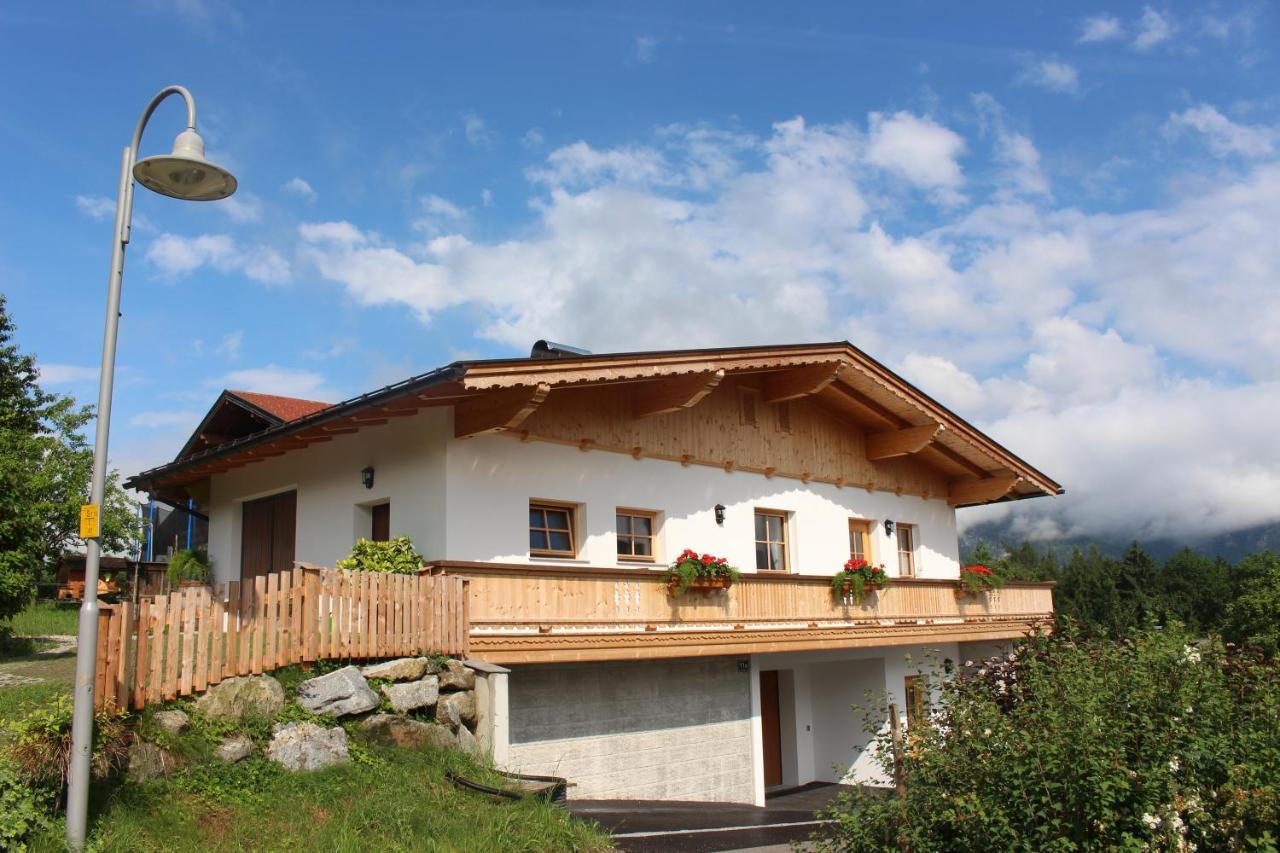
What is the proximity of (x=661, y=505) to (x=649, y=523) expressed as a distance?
0.36 meters

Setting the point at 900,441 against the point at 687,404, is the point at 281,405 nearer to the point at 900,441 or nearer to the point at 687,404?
the point at 687,404

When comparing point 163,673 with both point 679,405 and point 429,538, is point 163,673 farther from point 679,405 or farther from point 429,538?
point 679,405

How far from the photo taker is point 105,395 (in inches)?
305

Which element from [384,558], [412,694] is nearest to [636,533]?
[384,558]

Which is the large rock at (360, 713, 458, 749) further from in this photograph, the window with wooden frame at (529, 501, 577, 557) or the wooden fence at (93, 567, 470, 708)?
the window with wooden frame at (529, 501, 577, 557)

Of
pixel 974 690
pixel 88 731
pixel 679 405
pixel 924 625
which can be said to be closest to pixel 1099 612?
pixel 924 625

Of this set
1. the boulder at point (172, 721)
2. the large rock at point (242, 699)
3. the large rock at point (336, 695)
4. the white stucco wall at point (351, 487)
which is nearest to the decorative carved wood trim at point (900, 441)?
the white stucco wall at point (351, 487)

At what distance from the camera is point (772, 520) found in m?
19.4

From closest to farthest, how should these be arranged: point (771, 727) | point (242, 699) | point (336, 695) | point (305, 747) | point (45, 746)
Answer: point (45, 746)
point (305, 747)
point (242, 699)
point (336, 695)
point (771, 727)

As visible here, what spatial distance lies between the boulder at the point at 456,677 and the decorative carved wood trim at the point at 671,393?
5.77 metres

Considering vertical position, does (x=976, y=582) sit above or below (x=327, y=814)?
above

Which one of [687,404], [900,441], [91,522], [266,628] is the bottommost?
[266,628]

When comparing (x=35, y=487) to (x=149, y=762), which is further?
(x=35, y=487)


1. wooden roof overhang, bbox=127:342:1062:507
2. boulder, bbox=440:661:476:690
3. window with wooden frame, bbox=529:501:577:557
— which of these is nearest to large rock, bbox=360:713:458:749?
boulder, bbox=440:661:476:690
